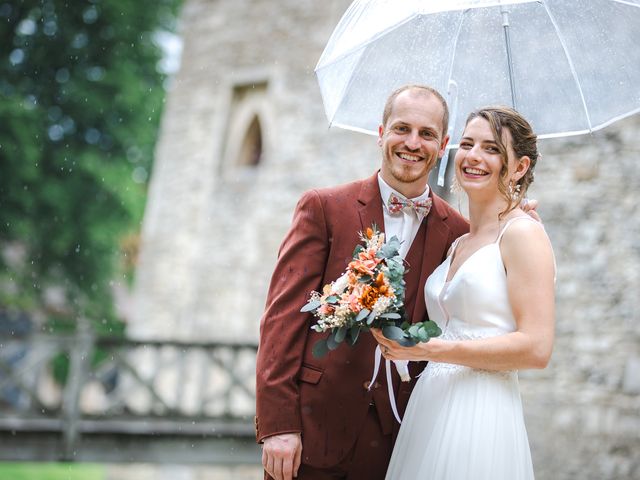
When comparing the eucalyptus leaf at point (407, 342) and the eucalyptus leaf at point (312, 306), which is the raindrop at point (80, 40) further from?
the eucalyptus leaf at point (407, 342)

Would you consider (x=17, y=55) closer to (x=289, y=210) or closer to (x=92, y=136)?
(x=92, y=136)

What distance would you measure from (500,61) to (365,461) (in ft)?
5.01

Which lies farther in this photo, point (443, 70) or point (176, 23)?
point (176, 23)

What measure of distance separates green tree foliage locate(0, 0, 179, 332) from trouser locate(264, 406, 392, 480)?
11.1m

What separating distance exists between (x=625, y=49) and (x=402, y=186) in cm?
93

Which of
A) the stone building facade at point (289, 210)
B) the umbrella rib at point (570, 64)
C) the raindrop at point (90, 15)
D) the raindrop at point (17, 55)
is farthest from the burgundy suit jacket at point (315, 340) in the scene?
the raindrop at point (90, 15)

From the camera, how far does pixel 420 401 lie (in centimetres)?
269

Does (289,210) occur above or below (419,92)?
below

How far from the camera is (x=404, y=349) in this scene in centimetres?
236

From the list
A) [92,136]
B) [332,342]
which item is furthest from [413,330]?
[92,136]

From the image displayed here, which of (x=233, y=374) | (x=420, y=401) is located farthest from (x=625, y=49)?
(x=233, y=374)

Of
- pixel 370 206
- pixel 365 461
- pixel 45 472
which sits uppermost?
pixel 370 206

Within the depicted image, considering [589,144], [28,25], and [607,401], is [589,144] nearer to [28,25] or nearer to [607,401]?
[607,401]

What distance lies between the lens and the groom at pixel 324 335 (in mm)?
2637
